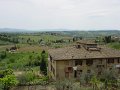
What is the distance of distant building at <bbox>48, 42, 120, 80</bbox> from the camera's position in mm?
43438

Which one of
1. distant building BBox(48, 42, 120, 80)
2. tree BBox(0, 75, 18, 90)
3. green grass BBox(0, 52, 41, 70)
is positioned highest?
distant building BBox(48, 42, 120, 80)

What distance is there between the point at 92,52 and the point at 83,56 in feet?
8.72

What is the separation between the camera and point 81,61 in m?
44.4

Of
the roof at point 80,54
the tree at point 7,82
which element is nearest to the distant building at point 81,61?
the roof at point 80,54

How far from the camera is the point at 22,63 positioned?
72000mm

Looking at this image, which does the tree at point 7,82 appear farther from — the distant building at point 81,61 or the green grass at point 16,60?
the green grass at point 16,60

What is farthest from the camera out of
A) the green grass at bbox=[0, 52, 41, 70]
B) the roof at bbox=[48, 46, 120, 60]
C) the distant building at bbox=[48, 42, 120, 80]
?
the green grass at bbox=[0, 52, 41, 70]

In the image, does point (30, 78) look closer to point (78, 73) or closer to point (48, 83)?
point (48, 83)

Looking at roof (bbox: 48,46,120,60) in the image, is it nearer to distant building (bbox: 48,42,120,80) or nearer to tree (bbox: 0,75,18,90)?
distant building (bbox: 48,42,120,80)

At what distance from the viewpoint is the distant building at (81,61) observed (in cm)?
4344

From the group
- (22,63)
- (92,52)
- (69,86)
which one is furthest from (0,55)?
(69,86)

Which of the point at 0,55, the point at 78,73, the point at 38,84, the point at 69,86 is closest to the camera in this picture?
the point at 69,86

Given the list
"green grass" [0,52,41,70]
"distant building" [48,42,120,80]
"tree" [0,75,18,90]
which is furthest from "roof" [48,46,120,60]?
"green grass" [0,52,41,70]

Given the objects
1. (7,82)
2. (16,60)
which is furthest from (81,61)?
(16,60)
